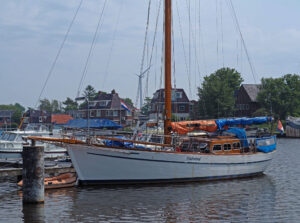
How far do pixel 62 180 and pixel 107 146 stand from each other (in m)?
3.58

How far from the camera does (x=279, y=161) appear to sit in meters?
41.4

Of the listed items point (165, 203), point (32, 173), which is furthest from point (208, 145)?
point (32, 173)

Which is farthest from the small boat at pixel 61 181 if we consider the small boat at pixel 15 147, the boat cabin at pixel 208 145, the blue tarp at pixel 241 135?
the small boat at pixel 15 147

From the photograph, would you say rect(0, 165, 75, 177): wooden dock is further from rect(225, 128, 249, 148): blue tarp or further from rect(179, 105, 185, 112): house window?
rect(179, 105, 185, 112): house window

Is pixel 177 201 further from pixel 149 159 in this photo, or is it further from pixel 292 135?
pixel 292 135

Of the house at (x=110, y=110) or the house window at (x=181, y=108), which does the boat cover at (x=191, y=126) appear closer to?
the house at (x=110, y=110)

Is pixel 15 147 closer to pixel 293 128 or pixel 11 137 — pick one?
pixel 11 137

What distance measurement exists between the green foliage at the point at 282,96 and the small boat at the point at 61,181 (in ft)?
261

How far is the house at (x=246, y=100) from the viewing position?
106562 millimetres

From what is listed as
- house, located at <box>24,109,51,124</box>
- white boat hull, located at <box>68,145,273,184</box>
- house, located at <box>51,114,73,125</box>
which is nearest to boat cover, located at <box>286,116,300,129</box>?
house, located at <box>51,114,73,125</box>

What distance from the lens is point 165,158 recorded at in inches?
993

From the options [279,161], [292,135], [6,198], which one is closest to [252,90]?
[292,135]

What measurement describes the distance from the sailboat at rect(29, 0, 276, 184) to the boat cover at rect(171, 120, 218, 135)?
109 centimetres

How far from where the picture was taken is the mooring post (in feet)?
65.8
